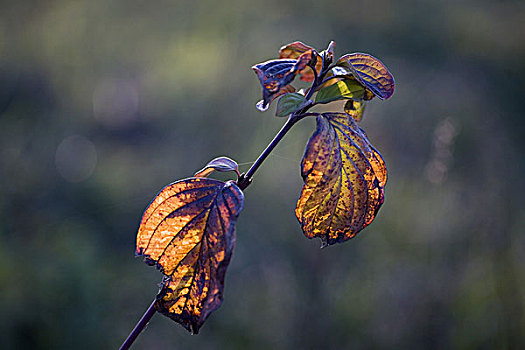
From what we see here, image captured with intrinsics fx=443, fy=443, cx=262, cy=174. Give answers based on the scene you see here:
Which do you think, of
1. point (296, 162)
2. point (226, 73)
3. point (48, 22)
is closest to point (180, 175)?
point (296, 162)

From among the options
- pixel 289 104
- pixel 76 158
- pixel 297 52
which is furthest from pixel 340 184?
pixel 76 158

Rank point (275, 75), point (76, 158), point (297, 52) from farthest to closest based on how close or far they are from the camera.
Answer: point (76, 158) → point (297, 52) → point (275, 75)

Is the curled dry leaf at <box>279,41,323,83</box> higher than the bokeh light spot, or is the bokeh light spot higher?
the curled dry leaf at <box>279,41,323,83</box>

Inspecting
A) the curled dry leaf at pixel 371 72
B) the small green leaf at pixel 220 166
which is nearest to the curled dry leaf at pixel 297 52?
the curled dry leaf at pixel 371 72

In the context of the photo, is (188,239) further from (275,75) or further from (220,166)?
(275,75)

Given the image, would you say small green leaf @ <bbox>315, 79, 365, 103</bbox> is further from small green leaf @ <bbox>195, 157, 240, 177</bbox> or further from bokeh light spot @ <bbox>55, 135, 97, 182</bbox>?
bokeh light spot @ <bbox>55, 135, 97, 182</bbox>

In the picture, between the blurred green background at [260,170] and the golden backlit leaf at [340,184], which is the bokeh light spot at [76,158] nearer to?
the blurred green background at [260,170]

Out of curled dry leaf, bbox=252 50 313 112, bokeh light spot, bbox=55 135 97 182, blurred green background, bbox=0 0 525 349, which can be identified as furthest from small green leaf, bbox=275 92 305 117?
bokeh light spot, bbox=55 135 97 182
